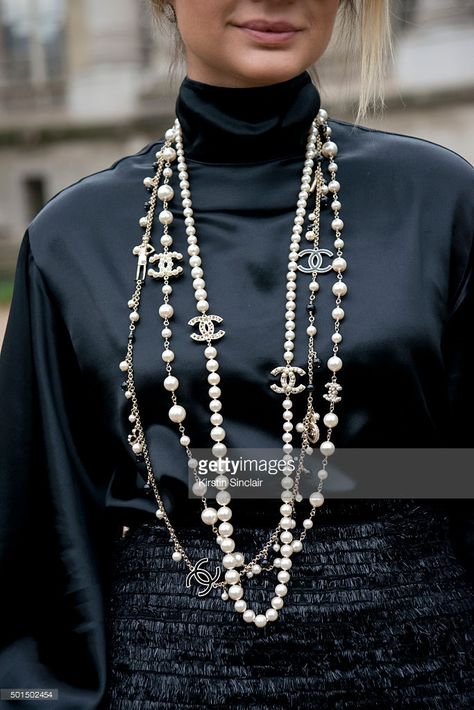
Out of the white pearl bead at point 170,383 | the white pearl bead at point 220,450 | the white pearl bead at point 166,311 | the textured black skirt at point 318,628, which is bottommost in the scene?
the textured black skirt at point 318,628

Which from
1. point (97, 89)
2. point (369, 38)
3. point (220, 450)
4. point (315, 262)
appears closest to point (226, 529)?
point (220, 450)

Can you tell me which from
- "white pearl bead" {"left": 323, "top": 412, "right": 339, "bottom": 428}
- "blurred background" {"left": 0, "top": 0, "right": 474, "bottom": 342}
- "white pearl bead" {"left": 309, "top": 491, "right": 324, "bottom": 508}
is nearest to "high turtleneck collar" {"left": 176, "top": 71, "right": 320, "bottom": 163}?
"white pearl bead" {"left": 323, "top": 412, "right": 339, "bottom": 428}

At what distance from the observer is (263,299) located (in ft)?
5.38

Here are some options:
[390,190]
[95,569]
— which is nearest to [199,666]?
[95,569]

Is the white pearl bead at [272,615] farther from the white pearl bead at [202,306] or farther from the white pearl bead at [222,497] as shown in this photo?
the white pearl bead at [202,306]

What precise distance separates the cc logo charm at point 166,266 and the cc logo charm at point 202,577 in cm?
48

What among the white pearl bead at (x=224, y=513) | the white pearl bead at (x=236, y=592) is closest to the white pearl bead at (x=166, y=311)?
the white pearl bead at (x=224, y=513)

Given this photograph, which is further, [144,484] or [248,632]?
[144,484]

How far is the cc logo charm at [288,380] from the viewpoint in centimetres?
157

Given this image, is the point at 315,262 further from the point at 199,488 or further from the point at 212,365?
the point at 199,488

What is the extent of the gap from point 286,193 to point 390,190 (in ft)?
0.59

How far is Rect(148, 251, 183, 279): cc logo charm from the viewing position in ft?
5.52

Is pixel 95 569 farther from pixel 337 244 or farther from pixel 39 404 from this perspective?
pixel 337 244

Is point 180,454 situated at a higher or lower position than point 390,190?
lower
